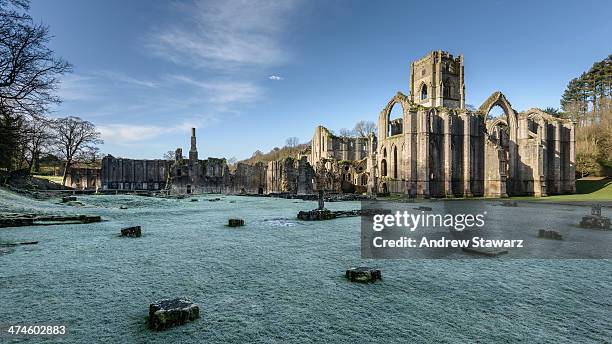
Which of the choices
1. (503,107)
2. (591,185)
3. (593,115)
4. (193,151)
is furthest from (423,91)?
(193,151)

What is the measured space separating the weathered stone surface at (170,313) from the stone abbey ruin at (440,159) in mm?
32356

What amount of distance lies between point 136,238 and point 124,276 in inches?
193

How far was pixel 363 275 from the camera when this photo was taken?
6090mm

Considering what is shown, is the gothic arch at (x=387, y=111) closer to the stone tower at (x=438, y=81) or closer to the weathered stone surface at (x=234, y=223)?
the stone tower at (x=438, y=81)

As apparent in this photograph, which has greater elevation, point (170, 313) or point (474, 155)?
point (474, 155)

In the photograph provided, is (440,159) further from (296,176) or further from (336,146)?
(336,146)

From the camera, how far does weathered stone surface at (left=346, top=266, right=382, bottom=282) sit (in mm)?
6074

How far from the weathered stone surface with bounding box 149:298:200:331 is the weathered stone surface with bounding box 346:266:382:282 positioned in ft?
10.1

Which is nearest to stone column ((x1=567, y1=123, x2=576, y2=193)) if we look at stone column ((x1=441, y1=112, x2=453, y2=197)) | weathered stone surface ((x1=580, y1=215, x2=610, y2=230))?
stone column ((x1=441, y1=112, x2=453, y2=197))

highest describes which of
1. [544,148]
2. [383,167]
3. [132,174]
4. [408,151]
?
[544,148]

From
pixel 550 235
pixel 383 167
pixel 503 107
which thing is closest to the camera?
pixel 550 235

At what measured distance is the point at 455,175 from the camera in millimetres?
35906

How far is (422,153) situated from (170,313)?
3372 cm

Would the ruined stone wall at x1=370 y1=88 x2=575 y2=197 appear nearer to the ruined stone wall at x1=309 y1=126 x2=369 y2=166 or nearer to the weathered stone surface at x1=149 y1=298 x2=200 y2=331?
the ruined stone wall at x1=309 y1=126 x2=369 y2=166
